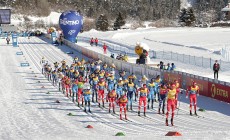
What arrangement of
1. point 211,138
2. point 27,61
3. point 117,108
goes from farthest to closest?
1. point 27,61
2. point 117,108
3. point 211,138

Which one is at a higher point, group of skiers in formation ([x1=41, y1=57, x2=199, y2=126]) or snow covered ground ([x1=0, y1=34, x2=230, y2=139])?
group of skiers in formation ([x1=41, y1=57, x2=199, y2=126])

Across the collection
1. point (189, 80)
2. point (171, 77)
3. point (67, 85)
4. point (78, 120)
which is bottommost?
point (78, 120)

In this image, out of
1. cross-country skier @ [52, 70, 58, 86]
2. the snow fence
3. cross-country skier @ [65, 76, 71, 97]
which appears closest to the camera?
the snow fence

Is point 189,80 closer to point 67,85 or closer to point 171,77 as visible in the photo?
point 171,77

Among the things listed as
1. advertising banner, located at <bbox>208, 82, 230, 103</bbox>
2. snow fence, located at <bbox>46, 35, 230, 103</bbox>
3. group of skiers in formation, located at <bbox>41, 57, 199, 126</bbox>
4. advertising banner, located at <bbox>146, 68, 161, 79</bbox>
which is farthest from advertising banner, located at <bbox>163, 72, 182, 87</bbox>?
advertising banner, located at <bbox>208, 82, 230, 103</bbox>

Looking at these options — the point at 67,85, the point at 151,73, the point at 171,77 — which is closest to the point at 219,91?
the point at 171,77

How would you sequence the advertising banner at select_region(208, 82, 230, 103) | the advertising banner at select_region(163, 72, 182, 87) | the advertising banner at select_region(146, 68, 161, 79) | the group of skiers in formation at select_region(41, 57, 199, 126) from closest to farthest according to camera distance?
the group of skiers in formation at select_region(41, 57, 199, 126) → the advertising banner at select_region(208, 82, 230, 103) → the advertising banner at select_region(163, 72, 182, 87) → the advertising banner at select_region(146, 68, 161, 79)

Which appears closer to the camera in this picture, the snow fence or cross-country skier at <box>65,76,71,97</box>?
the snow fence

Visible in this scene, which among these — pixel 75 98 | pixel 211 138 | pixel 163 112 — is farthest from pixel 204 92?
pixel 211 138

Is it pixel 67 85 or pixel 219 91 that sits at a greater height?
pixel 219 91

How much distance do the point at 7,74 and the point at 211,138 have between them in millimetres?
31009

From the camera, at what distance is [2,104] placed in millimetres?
29016

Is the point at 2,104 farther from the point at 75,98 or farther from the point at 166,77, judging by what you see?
the point at 166,77

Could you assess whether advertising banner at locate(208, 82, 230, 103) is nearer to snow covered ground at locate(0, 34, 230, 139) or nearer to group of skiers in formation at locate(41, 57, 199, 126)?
snow covered ground at locate(0, 34, 230, 139)
